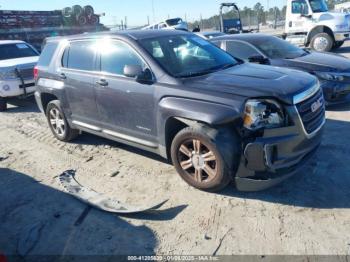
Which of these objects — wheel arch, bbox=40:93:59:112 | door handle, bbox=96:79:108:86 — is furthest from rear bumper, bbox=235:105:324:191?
wheel arch, bbox=40:93:59:112

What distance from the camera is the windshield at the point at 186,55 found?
14.7 ft

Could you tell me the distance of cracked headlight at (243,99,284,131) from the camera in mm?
3623

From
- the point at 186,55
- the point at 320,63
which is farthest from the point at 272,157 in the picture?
the point at 320,63

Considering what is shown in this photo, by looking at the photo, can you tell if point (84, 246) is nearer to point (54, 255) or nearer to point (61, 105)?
point (54, 255)

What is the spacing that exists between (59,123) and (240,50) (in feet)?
13.8

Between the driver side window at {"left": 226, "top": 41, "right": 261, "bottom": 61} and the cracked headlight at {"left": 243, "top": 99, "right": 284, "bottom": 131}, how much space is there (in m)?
4.11

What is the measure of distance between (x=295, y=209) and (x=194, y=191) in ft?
3.82

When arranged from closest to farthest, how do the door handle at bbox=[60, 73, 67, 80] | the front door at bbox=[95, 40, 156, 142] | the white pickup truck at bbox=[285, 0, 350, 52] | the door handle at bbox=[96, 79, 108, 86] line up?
the front door at bbox=[95, 40, 156, 142]
the door handle at bbox=[96, 79, 108, 86]
the door handle at bbox=[60, 73, 67, 80]
the white pickup truck at bbox=[285, 0, 350, 52]

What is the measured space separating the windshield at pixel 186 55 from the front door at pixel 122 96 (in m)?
0.27

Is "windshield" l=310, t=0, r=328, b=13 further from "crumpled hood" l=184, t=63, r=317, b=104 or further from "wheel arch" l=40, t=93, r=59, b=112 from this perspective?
"wheel arch" l=40, t=93, r=59, b=112

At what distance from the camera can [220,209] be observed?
3.79 meters

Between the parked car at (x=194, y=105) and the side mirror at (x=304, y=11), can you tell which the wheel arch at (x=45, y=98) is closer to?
the parked car at (x=194, y=105)

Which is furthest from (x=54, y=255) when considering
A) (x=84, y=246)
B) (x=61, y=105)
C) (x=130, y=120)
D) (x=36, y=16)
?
(x=36, y=16)

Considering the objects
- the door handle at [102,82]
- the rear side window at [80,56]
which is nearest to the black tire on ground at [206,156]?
the door handle at [102,82]
